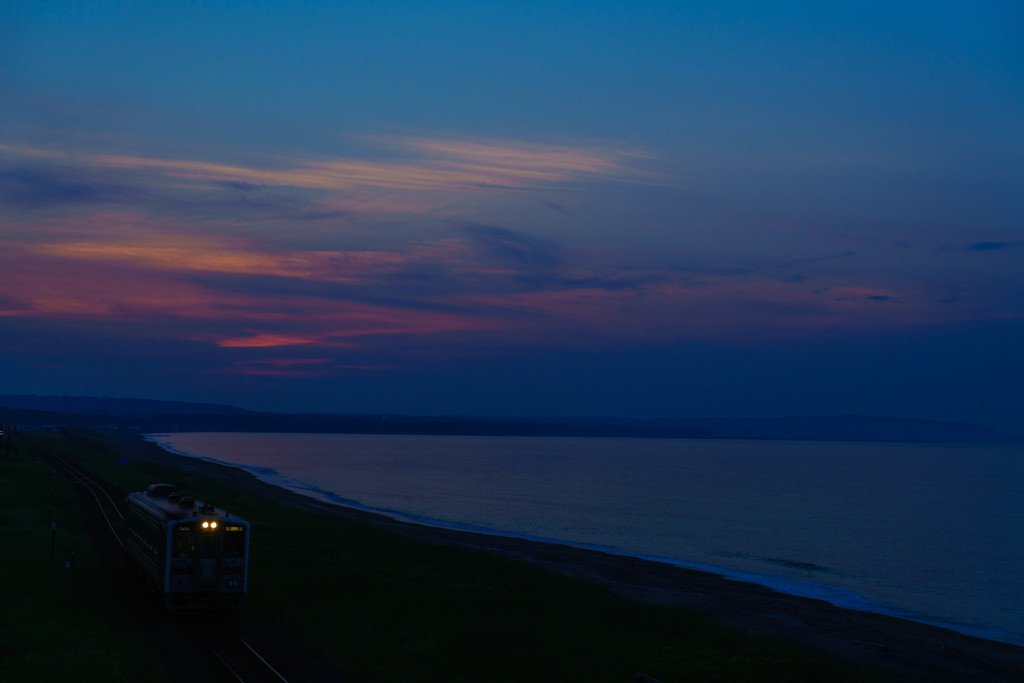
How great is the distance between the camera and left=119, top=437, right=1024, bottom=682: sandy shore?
31.2 meters

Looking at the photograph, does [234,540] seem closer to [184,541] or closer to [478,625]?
[184,541]

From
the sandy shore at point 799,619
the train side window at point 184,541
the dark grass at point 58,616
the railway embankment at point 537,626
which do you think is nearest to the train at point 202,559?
the train side window at point 184,541

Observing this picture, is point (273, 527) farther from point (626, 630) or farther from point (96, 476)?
point (96, 476)

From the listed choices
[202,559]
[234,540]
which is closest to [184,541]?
[202,559]

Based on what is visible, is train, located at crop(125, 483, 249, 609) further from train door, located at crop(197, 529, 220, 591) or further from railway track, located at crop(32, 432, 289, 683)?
railway track, located at crop(32, 432, 289, 683)

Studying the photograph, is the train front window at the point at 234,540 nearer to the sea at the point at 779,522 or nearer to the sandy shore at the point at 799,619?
the sandy shore at the point at 799,619

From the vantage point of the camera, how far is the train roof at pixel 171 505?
1029 inches

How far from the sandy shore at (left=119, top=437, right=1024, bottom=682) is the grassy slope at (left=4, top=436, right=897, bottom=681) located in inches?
254

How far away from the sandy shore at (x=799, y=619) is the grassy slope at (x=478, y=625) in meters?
6.46

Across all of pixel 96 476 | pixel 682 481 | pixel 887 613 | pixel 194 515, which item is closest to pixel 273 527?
pixel 194 515

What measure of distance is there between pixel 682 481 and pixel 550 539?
78.7 meters

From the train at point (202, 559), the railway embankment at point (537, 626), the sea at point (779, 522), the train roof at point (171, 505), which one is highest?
the train roof at point (171, 505)

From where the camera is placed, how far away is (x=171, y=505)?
28.4 meters

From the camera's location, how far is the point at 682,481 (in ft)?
463
